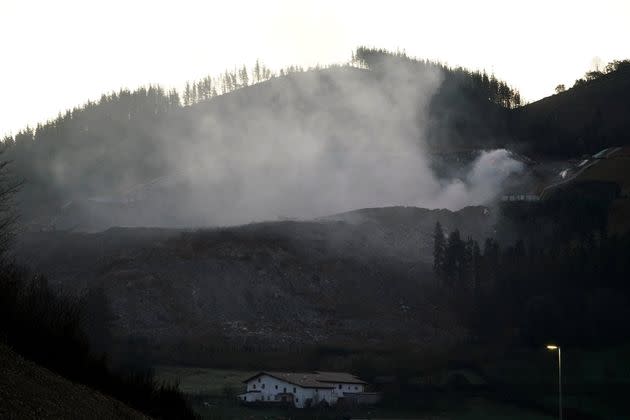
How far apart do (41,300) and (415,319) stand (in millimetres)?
141296

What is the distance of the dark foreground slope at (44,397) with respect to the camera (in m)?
23.6

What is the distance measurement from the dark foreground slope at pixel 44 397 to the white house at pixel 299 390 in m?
79.8

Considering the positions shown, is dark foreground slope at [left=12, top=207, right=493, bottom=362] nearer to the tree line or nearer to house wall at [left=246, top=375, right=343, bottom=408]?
the tree line

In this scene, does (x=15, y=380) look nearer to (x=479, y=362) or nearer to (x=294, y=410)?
(x=294, y=410)

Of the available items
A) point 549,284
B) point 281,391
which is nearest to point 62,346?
point 281,391

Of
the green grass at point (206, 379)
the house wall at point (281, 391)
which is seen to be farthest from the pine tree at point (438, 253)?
the house wall at point (281, 391)

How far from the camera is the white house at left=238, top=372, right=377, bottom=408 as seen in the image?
4291 inches

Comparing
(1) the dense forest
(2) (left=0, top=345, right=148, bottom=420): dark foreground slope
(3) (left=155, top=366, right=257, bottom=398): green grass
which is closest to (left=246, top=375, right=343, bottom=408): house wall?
(3) (left=155, top=366, right=257, bottom=398): green grass

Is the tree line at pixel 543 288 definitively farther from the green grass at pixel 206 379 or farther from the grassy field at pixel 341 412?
the green grass at pixel 206 379

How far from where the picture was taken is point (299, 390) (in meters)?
111

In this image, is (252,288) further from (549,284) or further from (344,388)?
(344,388)

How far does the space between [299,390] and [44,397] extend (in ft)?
286

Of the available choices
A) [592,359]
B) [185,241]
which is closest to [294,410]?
[592,359]

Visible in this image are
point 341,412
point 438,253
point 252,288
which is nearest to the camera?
point 341,412
